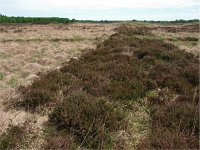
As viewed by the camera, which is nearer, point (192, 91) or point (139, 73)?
point (192, 91)

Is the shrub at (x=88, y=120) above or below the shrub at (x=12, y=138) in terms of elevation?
above

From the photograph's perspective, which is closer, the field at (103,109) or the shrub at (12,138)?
the shrub at (12,138)

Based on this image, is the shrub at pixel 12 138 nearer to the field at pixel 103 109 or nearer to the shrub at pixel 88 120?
the field at pixel 103 109

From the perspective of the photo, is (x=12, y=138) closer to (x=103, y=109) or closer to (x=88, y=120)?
(x=88, y=120)

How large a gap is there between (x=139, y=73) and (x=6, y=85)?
172 inches

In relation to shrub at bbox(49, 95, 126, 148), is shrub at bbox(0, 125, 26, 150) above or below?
below

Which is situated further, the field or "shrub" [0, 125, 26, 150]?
the field

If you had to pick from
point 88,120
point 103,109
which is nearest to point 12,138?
point 88,120

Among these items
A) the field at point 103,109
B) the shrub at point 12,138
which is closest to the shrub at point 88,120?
the field at point 103,109

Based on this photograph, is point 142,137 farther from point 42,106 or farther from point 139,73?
point 139,73

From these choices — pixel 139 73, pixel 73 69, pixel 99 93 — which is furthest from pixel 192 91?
pixel 73 69

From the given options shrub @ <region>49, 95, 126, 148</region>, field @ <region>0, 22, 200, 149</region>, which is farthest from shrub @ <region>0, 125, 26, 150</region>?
shrub @ <region>49, 95, 126, 148</region>

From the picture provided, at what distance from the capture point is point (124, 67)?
10094mm

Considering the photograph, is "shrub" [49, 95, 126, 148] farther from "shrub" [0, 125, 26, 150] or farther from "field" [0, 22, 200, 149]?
"shrub" [0, 125, 26, 150]
